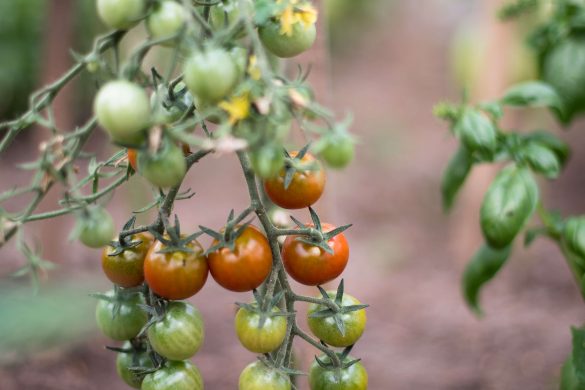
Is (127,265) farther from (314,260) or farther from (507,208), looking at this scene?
(507,208)

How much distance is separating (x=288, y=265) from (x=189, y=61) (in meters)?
0.25

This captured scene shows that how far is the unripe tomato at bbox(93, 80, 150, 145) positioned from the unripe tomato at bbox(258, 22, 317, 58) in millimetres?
149

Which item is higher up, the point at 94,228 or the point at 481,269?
the point at 481,269

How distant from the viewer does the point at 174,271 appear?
0.61 m

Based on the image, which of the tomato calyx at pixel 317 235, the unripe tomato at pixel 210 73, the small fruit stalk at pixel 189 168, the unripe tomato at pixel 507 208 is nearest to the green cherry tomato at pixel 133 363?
the small fruit stalk at pixel 189 168

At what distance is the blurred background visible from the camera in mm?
1579

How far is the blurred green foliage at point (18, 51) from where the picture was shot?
3.38 meters

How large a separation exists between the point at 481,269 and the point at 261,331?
1.95 feet

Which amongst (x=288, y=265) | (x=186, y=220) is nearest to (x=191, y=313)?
(x=288, y=265)

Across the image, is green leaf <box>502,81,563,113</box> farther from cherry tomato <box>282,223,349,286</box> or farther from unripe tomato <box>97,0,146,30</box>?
unripe tomato <box>97,0,146,30</box>

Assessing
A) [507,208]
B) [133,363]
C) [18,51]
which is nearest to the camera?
[133,363]

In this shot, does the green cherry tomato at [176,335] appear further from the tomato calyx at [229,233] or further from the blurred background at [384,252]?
the blurred background at [384,252]

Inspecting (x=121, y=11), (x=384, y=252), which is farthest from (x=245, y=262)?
(x=384, y=252)

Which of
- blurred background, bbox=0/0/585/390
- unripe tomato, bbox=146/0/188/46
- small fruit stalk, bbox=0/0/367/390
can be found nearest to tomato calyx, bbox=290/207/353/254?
small fruit stalk, bbox=0/0/367/390
